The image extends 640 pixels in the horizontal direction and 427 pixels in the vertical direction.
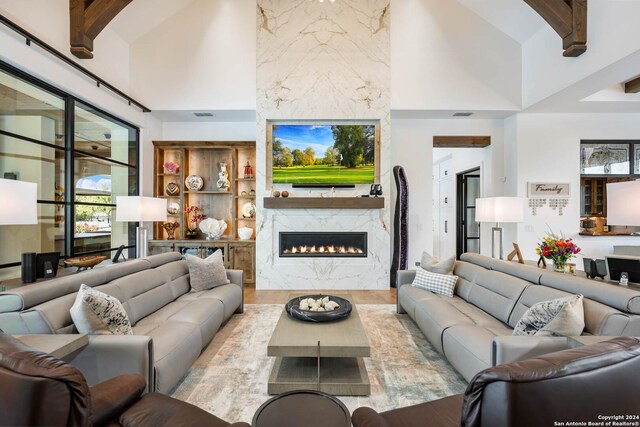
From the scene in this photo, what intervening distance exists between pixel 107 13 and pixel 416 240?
19.1 feet

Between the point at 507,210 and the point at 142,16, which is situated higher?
the point at 142,16

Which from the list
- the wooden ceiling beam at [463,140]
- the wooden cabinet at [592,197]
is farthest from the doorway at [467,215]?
the wooden cabinet at [592,197]

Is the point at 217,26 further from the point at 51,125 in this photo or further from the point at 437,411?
the point at 437,411

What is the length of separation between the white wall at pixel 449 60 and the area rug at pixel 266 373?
3.87m

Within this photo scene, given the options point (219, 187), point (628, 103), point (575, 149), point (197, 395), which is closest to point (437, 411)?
point (197, 395)

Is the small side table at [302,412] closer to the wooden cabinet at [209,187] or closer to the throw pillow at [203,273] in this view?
the throw pillow at [203,273]

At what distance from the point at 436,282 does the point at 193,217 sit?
4.42m

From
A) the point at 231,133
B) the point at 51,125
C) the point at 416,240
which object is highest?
the point at 231,133

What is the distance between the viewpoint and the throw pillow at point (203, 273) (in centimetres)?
349

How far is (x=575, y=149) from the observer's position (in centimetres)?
536

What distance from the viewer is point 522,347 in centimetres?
179

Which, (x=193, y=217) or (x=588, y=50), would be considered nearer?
(x=588, y=50)

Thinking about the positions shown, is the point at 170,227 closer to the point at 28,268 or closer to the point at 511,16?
the point at 28,268

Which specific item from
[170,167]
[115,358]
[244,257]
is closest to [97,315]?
[115,358]
